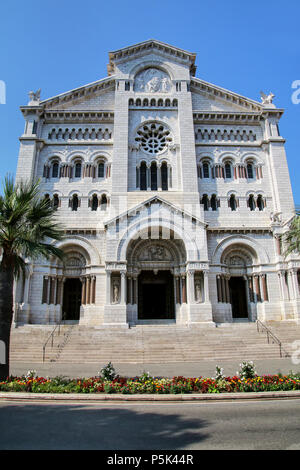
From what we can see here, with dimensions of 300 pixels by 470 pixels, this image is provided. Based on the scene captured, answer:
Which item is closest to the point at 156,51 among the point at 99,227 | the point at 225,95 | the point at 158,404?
the point at 225,95

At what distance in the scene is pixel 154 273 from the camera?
27.9 meters

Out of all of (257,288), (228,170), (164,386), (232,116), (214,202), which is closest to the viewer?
(164,386)

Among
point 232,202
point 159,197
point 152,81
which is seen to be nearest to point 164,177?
point 159,197

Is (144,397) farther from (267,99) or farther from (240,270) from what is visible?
(267,99)

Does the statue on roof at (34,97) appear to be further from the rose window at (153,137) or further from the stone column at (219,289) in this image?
the stone column at (219,289)

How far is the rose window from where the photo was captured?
30.9 meters

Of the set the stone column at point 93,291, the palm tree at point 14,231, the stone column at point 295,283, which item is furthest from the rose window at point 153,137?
the palm tree at point 14,231

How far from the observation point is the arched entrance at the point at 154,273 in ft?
87.4

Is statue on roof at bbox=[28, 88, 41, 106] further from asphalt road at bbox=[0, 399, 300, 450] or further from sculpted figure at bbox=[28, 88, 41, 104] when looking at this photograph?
asphalt road at bbox=[0, 399, 300, 450]

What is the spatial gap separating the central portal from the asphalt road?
18785mm

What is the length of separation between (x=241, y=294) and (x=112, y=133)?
19.7 metres

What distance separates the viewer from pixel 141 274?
28.9 metres

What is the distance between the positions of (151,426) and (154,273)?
21009mm

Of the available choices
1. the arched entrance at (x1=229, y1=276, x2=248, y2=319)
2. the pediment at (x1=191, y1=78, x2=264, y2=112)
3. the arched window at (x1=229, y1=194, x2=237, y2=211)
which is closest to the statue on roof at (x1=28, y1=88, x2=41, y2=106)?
the pediment at (x1=191, y1=78, x2=264, y2=112)
